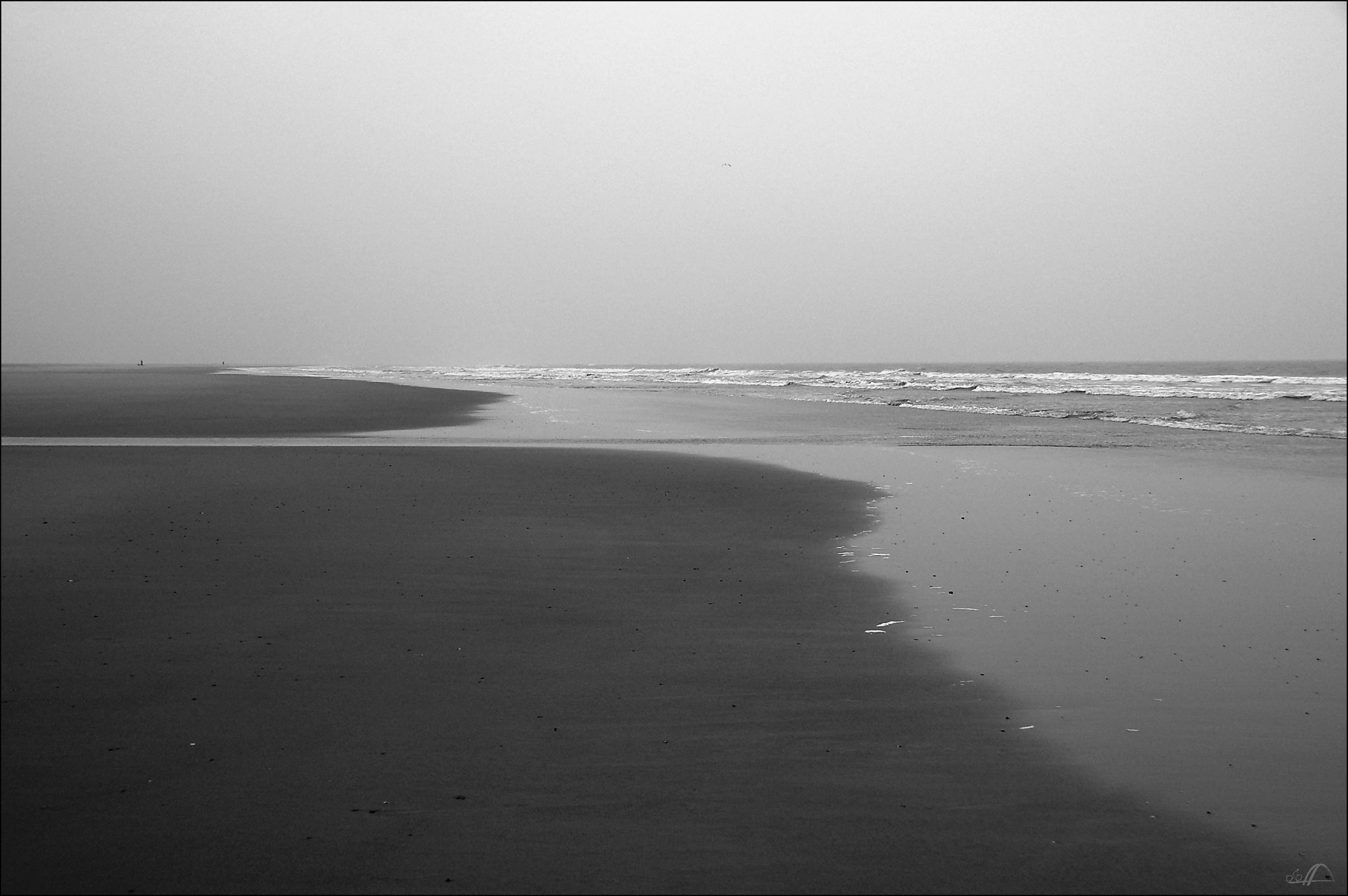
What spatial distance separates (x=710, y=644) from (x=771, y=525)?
3.85 m

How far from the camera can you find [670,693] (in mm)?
4602

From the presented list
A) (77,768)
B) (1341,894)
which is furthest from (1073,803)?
(77,768)

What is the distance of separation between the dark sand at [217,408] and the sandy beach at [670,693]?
9777 mm

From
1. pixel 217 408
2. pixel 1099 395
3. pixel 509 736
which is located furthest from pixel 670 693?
pixel 1099 395

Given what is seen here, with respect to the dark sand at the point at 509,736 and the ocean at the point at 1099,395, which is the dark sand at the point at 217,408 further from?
the ocean at the point at 1099,395

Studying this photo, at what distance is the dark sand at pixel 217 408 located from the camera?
19359mm

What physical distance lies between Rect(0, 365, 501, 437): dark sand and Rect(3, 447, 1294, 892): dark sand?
40.9 feet

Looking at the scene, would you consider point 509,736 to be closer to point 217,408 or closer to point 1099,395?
point 217,408

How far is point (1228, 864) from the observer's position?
3.05 meters

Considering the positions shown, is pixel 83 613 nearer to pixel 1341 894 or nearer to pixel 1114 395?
pixel 1341 894

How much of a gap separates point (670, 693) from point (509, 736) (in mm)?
946

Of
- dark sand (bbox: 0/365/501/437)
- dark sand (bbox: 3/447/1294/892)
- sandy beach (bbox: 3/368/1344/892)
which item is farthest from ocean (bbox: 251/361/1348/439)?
dark sand (bbox: 3/447/1294/892)

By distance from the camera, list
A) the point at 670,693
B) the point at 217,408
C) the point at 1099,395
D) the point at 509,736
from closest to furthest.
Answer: the point at 509,736 < the point at 670,693 < the point at 217,408 < the point at 1099,395

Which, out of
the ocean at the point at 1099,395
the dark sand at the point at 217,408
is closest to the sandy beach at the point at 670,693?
the dark sand at the point at 217,408
